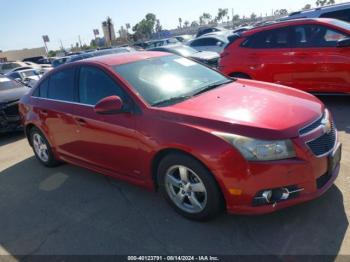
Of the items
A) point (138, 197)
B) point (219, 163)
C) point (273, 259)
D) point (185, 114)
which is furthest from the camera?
point (138, 197)

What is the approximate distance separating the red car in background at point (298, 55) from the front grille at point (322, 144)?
3.65 m

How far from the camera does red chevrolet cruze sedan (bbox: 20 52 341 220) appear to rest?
3.06 metres

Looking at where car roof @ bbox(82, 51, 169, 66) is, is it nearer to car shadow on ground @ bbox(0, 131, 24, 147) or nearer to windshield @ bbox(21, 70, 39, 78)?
car shadow on ground @ bbox(0, 131, 24, 147)

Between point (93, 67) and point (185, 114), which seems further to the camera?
point (93, 67)

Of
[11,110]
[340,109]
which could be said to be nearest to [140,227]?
[340,109]

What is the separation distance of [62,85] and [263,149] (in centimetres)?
315

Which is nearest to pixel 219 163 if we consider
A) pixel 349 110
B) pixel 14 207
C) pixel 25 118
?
pixel 14 207

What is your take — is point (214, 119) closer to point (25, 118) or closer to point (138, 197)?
point (138, 197)

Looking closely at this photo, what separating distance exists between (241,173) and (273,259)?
72cm

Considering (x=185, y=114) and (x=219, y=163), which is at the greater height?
(x=185, y=114)

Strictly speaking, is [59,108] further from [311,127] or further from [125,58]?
[311,127]

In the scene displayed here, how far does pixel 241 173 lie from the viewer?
305cm

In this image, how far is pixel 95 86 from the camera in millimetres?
4387

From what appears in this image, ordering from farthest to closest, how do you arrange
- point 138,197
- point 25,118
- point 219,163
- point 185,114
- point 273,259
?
point 25,118
point 138,197
point 185,114
point 219,163
point 273,259
